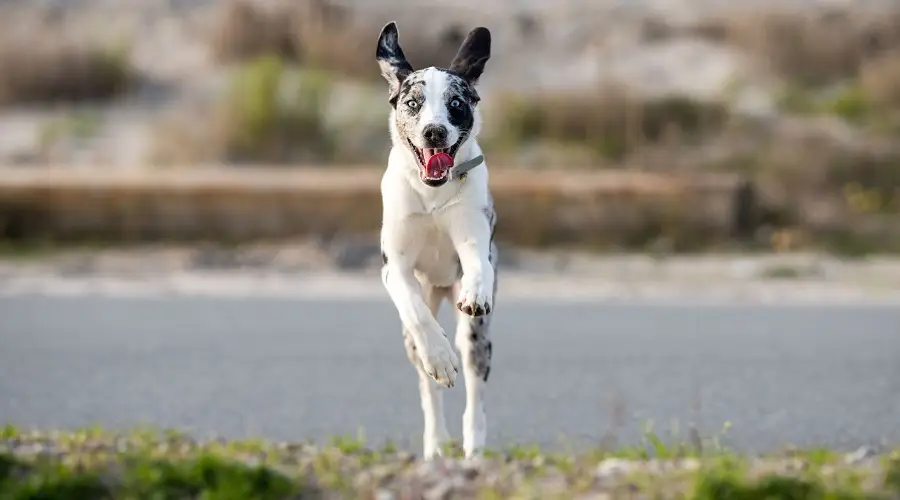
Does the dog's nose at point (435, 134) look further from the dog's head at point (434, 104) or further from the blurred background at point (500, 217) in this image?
the blurred background at point (500, 217)

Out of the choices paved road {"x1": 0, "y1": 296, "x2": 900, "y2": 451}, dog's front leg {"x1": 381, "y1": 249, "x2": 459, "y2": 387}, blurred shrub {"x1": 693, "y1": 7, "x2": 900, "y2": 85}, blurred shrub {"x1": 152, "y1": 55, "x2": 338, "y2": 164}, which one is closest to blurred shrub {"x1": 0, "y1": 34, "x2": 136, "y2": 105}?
blurred shrub {"x1": 152, "y1": 55, "x2": 338, "y2": 164}

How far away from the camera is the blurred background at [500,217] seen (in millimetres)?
9883

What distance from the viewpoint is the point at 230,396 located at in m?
9.60

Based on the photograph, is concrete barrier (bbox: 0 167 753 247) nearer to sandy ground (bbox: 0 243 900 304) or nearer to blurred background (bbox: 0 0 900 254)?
blurred background (bbox: 0 0 900 254)

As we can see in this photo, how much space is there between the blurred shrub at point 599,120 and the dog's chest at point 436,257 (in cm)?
1345

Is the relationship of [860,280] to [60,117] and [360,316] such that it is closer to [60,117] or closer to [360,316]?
[360,316]

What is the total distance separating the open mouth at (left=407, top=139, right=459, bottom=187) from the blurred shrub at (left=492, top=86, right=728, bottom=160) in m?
13.9

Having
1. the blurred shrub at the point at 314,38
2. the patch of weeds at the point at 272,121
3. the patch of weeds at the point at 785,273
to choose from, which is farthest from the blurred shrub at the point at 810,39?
the patch of weeds at the point at 785,273

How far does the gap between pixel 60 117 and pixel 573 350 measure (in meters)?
13.7

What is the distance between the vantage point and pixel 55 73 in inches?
963

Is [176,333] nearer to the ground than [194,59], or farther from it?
Answer: nearer to the ground

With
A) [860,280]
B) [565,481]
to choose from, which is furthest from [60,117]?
[565,481]

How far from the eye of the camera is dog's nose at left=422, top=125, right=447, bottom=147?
6375 mm

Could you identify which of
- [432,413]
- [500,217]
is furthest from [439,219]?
[500,217]
